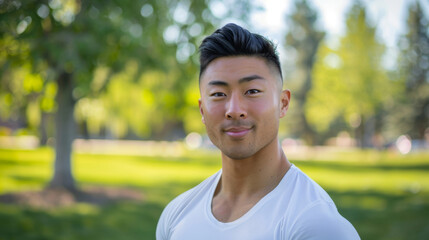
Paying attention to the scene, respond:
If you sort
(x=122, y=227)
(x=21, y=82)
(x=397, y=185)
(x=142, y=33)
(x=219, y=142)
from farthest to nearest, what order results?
1. (x=397, y=185)
2. (x=21, y=82)
3. (x=142, y=33)
4. (x=122, y=227)
5. (x=219, y=142)

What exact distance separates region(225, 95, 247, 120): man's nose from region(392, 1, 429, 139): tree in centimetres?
4432

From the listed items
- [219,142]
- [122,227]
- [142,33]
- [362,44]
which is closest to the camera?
[219,142]

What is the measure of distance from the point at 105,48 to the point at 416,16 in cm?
4433

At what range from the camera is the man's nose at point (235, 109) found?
1.75m

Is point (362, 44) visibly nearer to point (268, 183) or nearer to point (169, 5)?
point (169, 5)

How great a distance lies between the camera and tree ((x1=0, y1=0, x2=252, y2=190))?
7.54 m

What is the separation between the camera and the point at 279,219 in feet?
5.25

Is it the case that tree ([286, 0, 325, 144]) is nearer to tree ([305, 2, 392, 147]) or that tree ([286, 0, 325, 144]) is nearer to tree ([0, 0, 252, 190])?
tree ([305, 2, 392, 147])

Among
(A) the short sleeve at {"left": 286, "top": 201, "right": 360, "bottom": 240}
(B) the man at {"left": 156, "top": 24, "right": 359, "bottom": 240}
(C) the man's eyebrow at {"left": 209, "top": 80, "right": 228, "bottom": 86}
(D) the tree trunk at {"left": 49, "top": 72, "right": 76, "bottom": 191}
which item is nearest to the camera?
(A) the short sleeve at {"left": 286, "top": 201, "right": 360, "bottom": 240}

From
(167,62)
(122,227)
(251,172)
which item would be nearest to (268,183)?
(251,172)

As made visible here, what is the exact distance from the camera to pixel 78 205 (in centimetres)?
1006

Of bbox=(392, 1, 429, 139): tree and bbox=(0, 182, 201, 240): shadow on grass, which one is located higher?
bbox=(392, 1, 429, 139): tree

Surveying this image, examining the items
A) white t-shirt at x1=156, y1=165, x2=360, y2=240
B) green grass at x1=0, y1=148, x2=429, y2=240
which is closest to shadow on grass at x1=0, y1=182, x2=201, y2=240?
green grass at x1=0, y1=148, x2=429, y2=240

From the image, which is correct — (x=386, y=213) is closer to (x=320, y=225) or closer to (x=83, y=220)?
(x=83, y=220)
